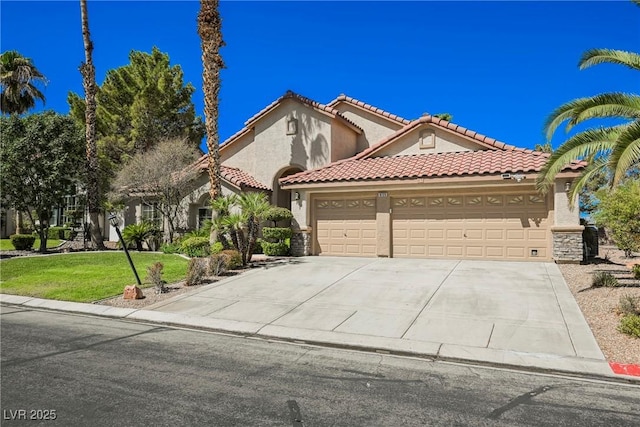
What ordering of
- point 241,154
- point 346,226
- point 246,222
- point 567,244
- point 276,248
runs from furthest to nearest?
1. point 241,154
2. point 276,248
3. point 346,226
4. point 246,222
5. point 567,244

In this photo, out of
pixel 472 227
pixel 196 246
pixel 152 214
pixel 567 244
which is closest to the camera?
pixel 567 244

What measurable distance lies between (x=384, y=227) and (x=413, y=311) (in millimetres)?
7827

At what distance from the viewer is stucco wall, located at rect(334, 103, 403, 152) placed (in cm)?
2225

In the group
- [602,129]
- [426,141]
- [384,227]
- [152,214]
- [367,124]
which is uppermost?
[367,124]

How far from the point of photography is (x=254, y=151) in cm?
2264

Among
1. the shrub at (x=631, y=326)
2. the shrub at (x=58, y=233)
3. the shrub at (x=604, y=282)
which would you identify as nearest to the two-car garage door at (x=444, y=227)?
the shrub at (x=604, y=282)

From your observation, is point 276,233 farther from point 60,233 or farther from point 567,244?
point 60,233

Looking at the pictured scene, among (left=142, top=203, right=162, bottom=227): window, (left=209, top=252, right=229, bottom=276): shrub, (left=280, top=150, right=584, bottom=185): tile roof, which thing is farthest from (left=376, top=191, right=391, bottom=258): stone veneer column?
(left=142, top=203, right=162, bottom=227): window

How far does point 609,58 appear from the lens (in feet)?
29.3

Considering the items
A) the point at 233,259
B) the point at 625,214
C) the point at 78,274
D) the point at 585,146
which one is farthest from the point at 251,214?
the point at 625,214

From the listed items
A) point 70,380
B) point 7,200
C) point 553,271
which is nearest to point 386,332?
point 70,380

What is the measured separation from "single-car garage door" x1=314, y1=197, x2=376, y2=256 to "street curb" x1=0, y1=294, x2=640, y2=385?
9.16m

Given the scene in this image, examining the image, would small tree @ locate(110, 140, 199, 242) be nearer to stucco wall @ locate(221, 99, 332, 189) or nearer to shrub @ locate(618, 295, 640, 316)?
stucco wall @ locate(221, 99, 332, 189)

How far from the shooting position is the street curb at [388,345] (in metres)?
5.73
